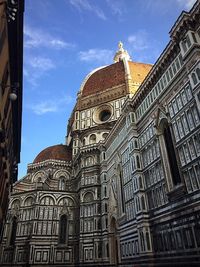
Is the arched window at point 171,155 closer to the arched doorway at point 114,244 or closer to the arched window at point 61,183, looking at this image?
the arched doorway at point 114,244

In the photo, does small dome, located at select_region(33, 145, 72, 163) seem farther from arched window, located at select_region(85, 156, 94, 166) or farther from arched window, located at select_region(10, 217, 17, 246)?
arched window, located at select_region(10, 217, 17, 246)

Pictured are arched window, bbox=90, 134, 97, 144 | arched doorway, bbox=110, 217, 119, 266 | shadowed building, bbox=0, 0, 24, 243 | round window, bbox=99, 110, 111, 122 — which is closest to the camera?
shadowed building, bbox=0, 0, 24, 243

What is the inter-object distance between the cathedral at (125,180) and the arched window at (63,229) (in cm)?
11

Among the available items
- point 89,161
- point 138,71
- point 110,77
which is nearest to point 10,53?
point 89,161

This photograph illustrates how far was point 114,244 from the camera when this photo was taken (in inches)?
986

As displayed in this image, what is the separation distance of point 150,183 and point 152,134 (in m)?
3.81

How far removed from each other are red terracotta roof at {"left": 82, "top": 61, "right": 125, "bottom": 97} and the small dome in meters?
9.69

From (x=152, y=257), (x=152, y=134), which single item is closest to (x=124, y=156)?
(x=152, y=134)

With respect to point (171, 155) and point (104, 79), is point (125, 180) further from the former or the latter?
point (104, 79)

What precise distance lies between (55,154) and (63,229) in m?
12.4

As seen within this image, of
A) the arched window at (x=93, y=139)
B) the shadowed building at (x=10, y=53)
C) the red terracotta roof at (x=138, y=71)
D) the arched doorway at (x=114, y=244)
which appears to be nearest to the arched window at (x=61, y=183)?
the arched window at (x=93, y=139)

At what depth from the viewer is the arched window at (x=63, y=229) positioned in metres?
28.2

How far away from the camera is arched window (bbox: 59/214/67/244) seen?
28.2 metres

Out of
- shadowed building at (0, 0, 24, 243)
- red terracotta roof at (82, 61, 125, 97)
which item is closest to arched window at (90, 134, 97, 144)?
red terracotta roof at (82, 61, 125, 97)
